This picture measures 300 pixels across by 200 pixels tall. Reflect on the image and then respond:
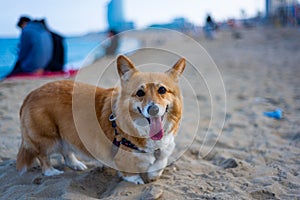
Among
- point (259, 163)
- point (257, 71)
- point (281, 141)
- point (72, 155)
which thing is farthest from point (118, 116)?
point (257, 71)

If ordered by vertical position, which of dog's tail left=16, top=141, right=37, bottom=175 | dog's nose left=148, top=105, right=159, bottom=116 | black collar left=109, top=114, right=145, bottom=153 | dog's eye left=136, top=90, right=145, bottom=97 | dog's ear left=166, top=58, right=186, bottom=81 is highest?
dog's ear left=166, top=58, right=186, bottom=81

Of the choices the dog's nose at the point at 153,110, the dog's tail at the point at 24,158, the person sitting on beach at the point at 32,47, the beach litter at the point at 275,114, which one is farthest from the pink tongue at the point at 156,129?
the person sitting on beach at the point at 32,47

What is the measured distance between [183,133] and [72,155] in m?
1.69

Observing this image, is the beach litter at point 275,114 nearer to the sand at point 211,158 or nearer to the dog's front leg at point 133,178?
the sand at point 211,158

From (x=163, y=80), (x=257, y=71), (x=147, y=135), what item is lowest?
(x=257, y=71)

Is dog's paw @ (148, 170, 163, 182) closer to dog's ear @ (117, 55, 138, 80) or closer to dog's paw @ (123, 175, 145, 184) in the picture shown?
dog's paw @ (123, 175, 145, 184)

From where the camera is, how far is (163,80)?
8.84 feet

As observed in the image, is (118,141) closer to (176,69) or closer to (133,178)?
(133,178)

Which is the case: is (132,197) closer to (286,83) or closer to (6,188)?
(6,188)

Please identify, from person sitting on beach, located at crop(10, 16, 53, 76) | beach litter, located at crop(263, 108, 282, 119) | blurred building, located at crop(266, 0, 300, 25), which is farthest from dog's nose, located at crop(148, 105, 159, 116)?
blurred building, located at crop(266, 0, 300, 25)

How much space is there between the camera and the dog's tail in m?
3.11

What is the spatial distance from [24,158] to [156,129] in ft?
4.40

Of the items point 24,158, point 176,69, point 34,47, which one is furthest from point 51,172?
point 34,47

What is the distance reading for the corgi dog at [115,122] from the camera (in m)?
2.67
